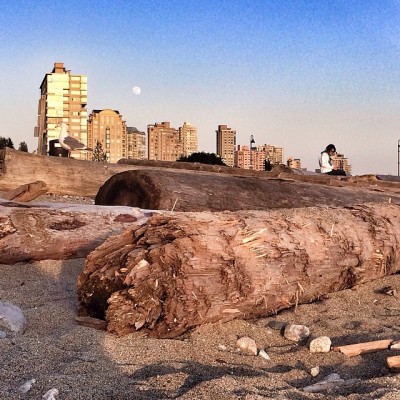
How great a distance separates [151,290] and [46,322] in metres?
0.83

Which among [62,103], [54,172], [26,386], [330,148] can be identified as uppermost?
[62,103]

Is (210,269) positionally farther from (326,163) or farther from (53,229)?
(326,163)

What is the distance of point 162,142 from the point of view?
2512 inches

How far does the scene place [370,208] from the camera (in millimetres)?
5863

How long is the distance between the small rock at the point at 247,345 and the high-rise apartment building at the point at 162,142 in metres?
57.2

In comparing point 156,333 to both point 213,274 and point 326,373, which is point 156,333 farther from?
point 326,373

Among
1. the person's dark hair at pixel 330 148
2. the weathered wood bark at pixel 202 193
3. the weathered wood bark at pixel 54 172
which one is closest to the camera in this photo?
the weathered wood bark at pixel 202 193

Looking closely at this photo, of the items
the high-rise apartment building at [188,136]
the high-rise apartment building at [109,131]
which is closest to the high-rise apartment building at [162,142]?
the high-rise apartment building at [188,136]

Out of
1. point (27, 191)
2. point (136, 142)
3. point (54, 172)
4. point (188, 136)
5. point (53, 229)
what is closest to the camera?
point (53, 229)

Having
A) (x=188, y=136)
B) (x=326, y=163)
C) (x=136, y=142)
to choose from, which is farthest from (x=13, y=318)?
(x=188, y=136)

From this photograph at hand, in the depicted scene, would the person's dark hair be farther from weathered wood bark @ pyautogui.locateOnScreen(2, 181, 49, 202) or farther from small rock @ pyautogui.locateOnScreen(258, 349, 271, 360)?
small rock @ pyautogui.locateOnScreen(258, 349, 271, 360)

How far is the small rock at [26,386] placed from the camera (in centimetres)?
257

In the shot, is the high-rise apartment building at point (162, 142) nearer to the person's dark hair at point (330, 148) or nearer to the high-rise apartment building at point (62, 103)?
the high-rise apartment building at point (62, 103)

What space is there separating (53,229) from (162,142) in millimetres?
58404
